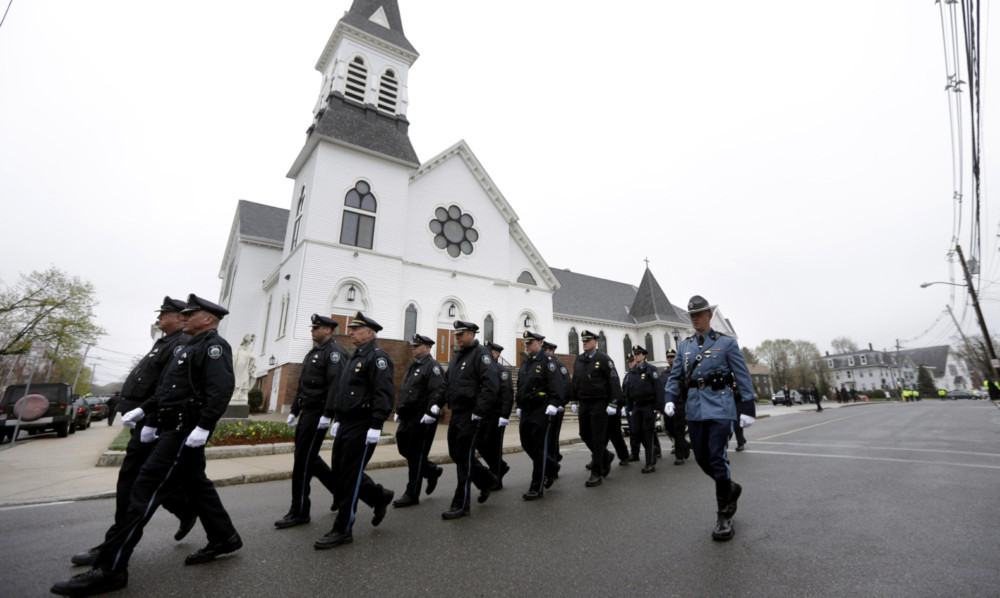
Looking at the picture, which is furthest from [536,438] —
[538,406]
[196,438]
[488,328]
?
[488,328]

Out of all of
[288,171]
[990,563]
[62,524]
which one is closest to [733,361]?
[990,563]

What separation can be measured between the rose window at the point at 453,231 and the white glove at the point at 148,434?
21.9 m

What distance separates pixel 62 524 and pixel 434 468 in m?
4.12

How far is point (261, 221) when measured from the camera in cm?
3038

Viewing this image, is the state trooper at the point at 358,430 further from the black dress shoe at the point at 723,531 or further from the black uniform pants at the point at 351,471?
the black dress shoe at the point at 723,531

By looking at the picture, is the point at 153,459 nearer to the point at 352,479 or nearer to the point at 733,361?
the point at 352,479

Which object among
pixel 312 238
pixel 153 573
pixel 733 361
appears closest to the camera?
pixel 153 573

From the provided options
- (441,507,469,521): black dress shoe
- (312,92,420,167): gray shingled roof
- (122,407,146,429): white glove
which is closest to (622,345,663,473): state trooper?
(441,507,469,521): black dress shoe

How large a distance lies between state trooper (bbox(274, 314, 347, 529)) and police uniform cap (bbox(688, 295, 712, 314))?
4145 millimetres

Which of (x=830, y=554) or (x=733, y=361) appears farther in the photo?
(x=733, y=361)

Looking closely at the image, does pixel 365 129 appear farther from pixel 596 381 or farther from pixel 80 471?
pixel 596 381

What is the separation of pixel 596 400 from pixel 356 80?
2587cm

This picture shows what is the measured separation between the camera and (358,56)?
26359mm

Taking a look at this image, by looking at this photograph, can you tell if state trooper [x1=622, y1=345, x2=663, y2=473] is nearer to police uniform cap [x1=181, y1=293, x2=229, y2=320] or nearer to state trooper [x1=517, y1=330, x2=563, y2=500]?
state trooper [x1=517, y1=330, x2=563, y2=500]
